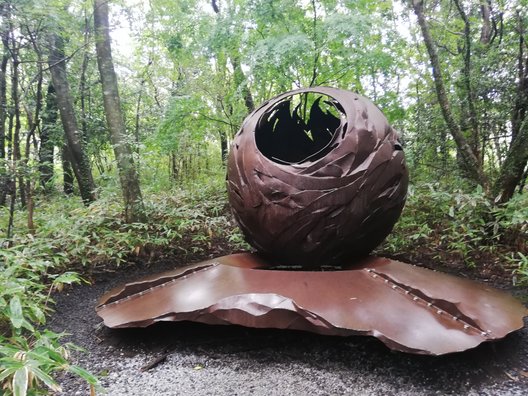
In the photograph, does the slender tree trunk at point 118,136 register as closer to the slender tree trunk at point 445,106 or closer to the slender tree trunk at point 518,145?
the slender tree trunk at point 445,106

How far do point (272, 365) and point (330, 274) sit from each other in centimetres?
71

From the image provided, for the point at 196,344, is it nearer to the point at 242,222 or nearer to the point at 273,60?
the point at 242,222

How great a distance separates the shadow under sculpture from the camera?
2238 mm

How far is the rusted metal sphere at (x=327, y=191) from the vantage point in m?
2.86

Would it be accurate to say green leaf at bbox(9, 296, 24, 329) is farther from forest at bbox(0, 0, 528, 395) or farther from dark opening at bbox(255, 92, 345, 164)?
dark opening at bbox(255, 92, 345, 164)

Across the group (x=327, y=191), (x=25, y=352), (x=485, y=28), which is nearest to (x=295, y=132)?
(x=327, y=191)

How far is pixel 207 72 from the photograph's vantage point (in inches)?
282

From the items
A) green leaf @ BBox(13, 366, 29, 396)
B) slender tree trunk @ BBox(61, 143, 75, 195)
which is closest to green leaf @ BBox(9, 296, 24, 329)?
green leaf @ BBox(13, 366, 29, 396)

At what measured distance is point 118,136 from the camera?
4738 millimetres

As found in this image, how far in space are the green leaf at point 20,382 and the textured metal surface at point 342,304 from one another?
1123 mm

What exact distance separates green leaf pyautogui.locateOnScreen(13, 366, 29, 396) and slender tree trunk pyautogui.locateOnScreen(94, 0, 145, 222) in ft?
11.5

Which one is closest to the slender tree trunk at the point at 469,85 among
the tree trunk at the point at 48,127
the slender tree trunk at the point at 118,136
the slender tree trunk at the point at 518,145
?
the slender tree trunk at the point at 518,145

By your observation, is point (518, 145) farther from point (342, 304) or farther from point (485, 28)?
point (485, 28)

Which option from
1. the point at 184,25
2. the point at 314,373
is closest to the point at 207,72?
the point at 184,25
